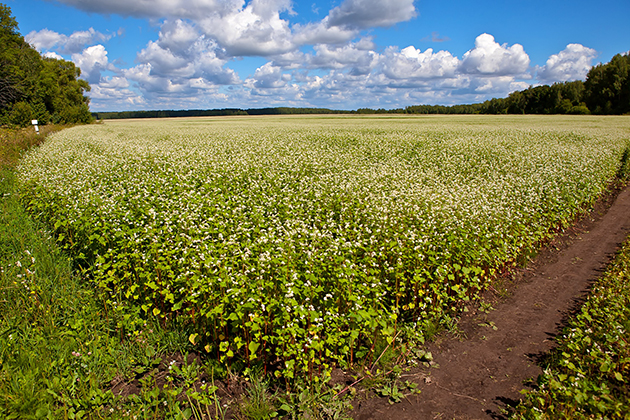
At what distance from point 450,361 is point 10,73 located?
7156 centimetres

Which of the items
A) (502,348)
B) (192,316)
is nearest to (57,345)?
(192,316)

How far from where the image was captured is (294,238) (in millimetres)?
6230

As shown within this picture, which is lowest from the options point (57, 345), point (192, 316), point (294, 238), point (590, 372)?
point (590, 372)

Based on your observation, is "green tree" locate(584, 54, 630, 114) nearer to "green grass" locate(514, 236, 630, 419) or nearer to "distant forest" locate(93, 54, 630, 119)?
"distant forest" locate(93, 54, 630, 119)

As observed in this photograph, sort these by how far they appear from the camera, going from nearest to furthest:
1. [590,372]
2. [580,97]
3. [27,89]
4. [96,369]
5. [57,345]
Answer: [590,372]
[96,369]
[57,345]
[27,89]
[580,97]

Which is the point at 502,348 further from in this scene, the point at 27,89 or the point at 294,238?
the point at 27,89

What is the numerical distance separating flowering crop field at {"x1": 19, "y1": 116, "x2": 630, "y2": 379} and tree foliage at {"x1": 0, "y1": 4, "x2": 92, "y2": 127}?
163 feet

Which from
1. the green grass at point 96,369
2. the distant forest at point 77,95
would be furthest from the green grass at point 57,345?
the distant forest at point 77,95

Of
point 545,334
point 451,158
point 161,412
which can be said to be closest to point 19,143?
point 161,412

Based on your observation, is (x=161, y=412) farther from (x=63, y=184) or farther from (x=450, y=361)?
(x=63, y=184)

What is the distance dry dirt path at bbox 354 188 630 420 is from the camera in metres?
4.05

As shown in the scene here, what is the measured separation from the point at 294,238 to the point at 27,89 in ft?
231

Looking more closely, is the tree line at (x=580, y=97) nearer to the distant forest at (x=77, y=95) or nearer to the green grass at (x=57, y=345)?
the distant forest at (x=77, y=95)

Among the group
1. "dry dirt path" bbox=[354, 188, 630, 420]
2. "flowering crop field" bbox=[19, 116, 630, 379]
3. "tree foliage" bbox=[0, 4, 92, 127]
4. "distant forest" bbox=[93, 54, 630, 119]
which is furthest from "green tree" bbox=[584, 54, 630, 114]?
"tree foliage" bbox=[0, 4, 92, 127]
